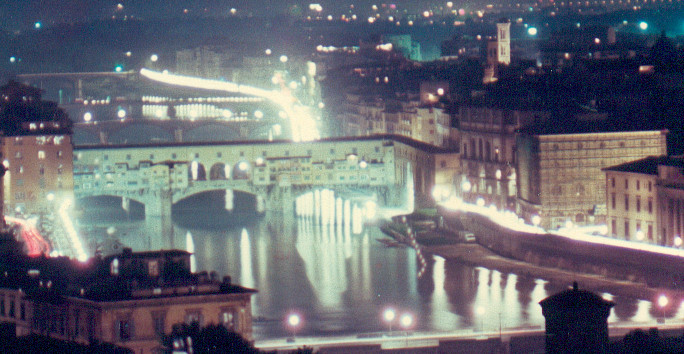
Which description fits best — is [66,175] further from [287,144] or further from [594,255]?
[594,255]

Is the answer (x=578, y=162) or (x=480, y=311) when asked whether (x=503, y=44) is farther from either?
(x=480, y=311)

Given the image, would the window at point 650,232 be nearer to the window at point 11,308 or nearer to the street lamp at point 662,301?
the street lamp at point 662,301

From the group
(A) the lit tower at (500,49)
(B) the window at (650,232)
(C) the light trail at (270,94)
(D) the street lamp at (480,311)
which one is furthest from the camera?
(C) the light trail at (270,94)

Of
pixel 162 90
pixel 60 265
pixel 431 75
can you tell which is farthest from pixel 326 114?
pixel 60 265

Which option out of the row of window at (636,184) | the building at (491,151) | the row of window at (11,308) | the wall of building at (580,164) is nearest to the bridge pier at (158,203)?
the building at (491,151)

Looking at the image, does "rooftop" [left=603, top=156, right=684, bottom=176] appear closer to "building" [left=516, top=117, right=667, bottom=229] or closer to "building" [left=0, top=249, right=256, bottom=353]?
"building" [left=516, top=117, right=667, bottom=229]

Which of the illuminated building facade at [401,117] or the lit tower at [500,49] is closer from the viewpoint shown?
the illuminated building facade at [401,117]
